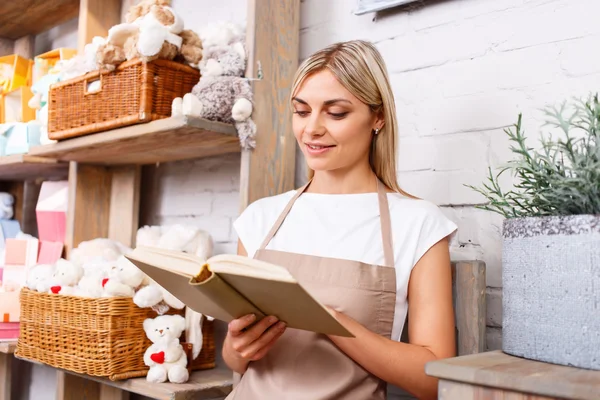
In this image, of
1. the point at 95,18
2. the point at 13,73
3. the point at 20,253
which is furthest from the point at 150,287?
the point at 13,73

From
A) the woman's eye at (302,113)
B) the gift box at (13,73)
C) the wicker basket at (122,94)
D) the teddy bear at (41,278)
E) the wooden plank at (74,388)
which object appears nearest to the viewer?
the woman's eye at (302,113)

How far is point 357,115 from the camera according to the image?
1.27 meters

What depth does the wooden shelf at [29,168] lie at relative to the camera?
2.11m

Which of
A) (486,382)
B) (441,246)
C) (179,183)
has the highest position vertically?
(179,183)

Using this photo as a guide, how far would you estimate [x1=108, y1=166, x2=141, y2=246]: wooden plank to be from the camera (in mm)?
2141

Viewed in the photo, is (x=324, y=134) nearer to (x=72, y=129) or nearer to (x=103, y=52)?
(x=103, y=52)

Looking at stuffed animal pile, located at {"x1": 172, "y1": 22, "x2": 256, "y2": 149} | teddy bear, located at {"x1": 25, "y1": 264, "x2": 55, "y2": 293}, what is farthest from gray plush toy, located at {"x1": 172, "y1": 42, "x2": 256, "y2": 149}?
teddy bear, located at {"x1": 25, "y1": 264, "x2": 55, "y2": 293}

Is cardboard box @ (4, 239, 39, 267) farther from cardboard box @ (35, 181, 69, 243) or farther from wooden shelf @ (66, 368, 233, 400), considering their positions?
wooden shelf @ (66, 368, 233, 400)

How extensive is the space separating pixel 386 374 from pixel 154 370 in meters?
0.65

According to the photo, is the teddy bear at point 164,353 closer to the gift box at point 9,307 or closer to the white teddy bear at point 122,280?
the white teddy bear at point 122,280

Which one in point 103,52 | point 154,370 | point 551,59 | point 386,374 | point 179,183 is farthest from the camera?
point 179,183

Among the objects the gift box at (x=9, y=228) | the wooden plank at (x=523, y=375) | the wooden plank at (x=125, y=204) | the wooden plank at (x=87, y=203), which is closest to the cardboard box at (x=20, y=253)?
the wooden plank at (x=87, y=203)

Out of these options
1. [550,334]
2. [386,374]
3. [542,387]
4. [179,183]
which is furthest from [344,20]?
[542,387]

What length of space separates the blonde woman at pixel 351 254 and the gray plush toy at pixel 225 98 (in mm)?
219
